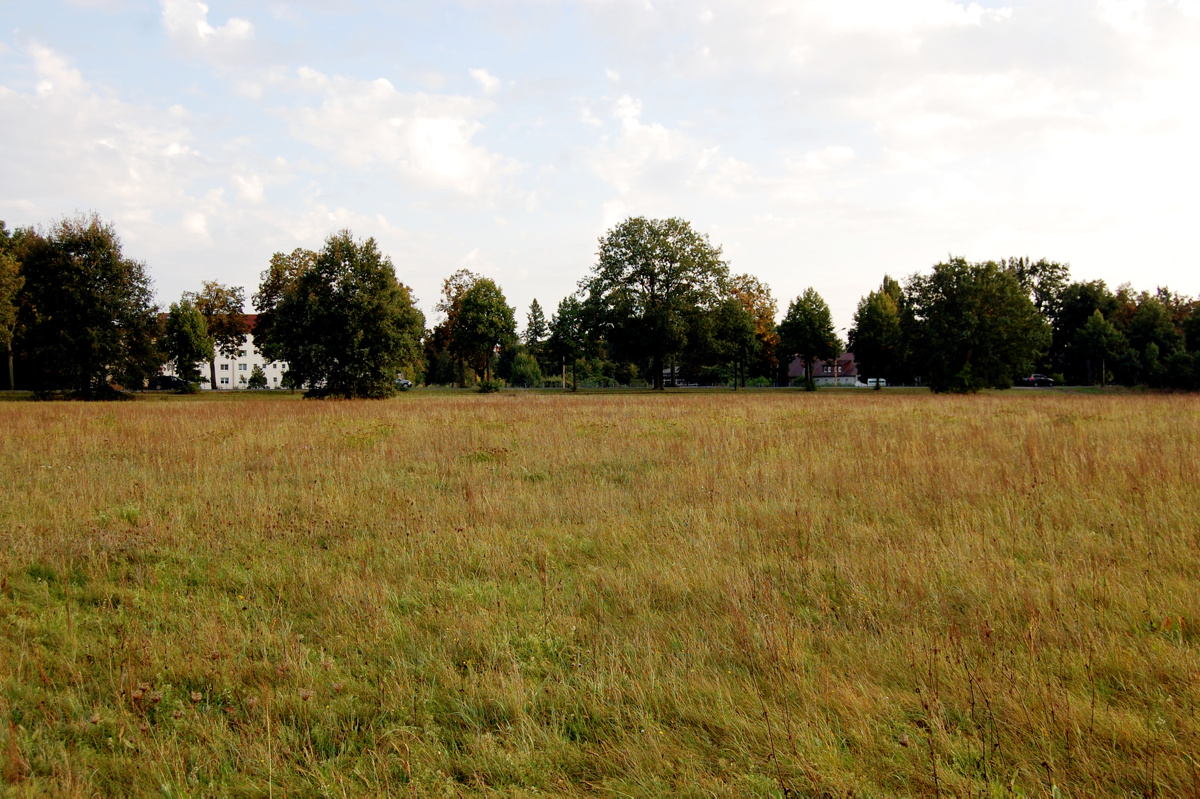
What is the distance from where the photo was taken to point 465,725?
3.43 meters

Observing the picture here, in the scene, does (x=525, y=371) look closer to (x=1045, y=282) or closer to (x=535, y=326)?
(x=535, y=326)

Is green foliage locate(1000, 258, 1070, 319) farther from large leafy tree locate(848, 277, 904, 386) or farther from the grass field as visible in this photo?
the grass field

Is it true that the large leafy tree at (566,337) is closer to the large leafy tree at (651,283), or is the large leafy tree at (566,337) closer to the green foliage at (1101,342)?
the large leafy tree at (651,283)

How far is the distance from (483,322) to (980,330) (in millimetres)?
41309

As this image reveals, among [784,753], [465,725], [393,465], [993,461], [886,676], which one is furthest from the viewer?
[393,465]

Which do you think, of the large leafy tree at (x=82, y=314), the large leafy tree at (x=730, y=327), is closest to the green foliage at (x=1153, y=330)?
the large leafy tree at (x=730, y=327)

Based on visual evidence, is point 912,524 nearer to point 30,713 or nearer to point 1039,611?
point 1039,611

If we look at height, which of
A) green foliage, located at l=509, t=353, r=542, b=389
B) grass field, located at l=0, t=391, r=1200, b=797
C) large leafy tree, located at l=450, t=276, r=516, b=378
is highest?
large leafy tree, located at l=450, t=276, r=516, b=378

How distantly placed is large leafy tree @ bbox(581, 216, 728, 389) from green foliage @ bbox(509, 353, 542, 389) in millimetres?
39852

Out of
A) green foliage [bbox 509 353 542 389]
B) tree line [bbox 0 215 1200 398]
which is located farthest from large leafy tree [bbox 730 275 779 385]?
green foliage [bbox 509 353 542 389]

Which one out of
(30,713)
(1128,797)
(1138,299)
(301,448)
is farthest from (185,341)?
(1138,299)

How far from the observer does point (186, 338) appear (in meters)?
60.4

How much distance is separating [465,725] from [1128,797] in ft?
9.88

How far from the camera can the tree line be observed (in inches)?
1374
